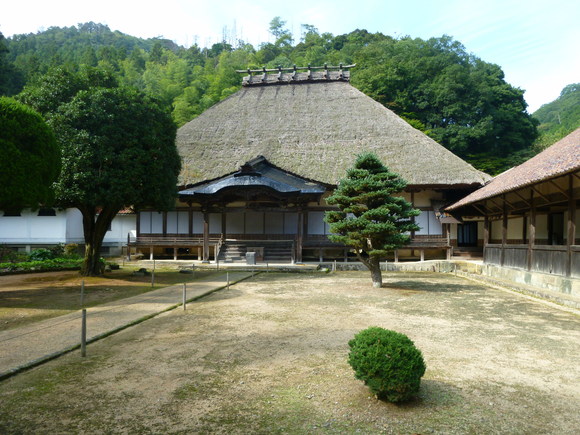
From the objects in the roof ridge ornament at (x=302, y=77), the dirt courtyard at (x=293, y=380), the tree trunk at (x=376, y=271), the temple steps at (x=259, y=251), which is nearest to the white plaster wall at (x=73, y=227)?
the temple steps at (x=259, y=251)

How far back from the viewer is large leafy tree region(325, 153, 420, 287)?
13.0 metres

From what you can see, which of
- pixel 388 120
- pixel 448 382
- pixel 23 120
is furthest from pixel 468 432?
pixel 388 120

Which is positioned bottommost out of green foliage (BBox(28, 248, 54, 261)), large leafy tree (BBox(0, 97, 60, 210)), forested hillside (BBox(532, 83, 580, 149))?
green foliage (BBox(28, 248, 54, 261))

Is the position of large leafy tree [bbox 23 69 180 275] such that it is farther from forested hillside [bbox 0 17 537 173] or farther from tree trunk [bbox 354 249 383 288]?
forested hillside [bbox 0 17 537 173]

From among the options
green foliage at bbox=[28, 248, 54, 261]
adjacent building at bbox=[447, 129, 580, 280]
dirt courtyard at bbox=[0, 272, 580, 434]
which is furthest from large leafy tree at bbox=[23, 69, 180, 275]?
adjacent building at bbox=[447, 129, 580, 280]

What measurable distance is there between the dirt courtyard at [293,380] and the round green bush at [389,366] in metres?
0.21

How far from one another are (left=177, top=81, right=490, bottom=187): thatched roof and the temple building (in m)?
0.07

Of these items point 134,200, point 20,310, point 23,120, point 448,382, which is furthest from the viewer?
point 134,200

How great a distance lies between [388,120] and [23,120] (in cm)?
2173

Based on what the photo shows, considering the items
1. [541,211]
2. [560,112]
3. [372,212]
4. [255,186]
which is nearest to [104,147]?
[255,186]

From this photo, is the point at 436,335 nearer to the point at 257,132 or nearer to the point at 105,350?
the point at 105,350

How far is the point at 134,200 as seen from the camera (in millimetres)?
14406

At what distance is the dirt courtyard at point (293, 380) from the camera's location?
3900 mm

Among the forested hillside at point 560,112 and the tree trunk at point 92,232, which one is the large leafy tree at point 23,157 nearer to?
the tree trunk at point 92,232
